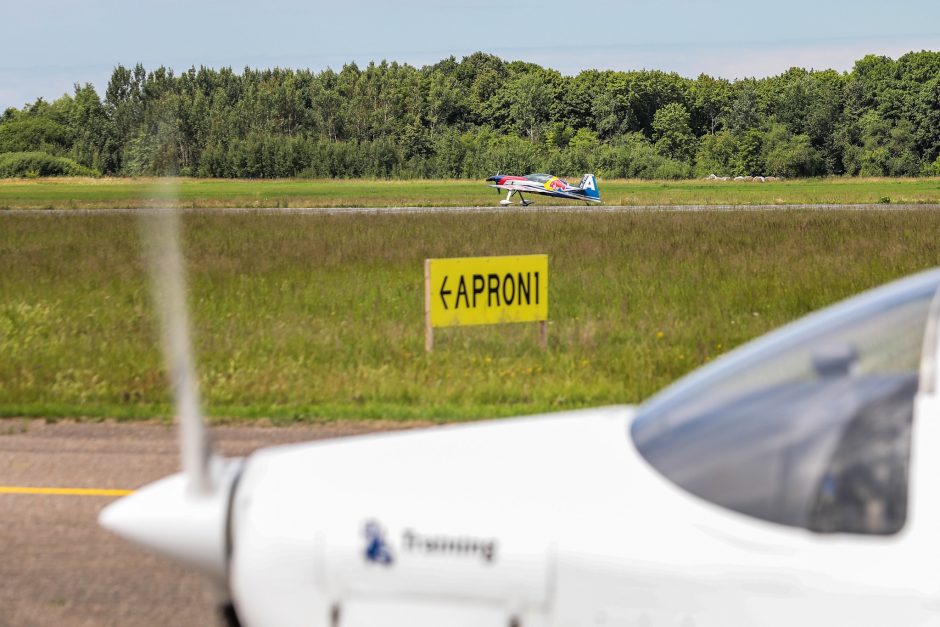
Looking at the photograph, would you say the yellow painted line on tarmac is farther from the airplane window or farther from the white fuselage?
the airplane window

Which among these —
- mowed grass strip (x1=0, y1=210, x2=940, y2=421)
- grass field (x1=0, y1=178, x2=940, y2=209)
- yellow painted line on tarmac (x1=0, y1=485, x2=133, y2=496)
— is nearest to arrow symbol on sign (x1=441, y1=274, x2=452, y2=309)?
mowed grass strip (x1=0, y1=210, x2=940, y2=421)

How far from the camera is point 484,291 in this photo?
37.8ft

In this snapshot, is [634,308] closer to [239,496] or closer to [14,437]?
[14,437]

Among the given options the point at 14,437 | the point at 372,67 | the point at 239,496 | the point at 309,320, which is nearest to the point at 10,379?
the point at 14,437

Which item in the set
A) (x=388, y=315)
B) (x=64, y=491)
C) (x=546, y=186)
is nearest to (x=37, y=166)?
(x=546, y=186)

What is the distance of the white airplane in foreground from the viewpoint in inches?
87.6

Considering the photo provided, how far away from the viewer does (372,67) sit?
168 meters

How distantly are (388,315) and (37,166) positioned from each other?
323 ft

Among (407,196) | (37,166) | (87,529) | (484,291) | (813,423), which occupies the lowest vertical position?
→ (407,196)

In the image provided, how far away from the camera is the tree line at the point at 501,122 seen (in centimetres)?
11450

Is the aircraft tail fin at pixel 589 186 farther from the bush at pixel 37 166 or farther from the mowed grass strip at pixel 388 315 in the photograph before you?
the bush at pixel 37 166

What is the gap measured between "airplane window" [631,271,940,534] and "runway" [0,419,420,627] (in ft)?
3.86

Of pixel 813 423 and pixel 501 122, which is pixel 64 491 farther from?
pixel 501 122

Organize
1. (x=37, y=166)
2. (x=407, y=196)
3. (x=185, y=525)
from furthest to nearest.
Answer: (x=37, y=166) < (x=407, y=196) < (x=185, y=525)
